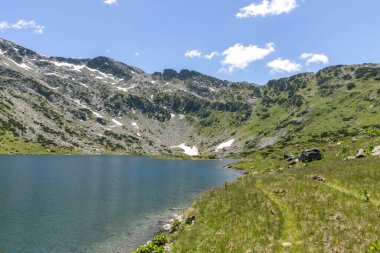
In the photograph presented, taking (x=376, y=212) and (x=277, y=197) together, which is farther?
(x=277, y=197)

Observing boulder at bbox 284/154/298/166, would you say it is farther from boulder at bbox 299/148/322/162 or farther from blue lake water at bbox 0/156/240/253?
blue lake water at bbox 0/156/240/253

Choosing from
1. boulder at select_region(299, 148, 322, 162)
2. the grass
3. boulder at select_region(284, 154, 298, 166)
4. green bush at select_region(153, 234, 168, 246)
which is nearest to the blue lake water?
green bush at select_region(153, 234, 168, 246)

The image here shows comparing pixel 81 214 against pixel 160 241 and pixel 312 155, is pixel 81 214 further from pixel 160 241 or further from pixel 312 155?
pixel 312 155

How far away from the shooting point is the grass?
74.6 ft

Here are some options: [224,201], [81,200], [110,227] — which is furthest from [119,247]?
[81,200]

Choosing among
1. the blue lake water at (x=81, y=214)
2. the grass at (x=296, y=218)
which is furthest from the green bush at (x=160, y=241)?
the blue lake water at (x=81, y=214)

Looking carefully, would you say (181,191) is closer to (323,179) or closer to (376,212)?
(323,179)

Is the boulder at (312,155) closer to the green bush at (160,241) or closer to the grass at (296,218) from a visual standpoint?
the grass at (296,218)

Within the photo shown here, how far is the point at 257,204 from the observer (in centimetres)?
3484

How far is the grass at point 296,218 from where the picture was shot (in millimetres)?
22734

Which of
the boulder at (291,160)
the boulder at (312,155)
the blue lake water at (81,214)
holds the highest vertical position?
the boulder at (312,155)

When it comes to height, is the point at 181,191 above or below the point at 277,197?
below

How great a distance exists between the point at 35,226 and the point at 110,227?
9.83 metres

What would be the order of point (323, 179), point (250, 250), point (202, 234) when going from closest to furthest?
point (250, 250)
point (202, 234)
point (323, 179)
